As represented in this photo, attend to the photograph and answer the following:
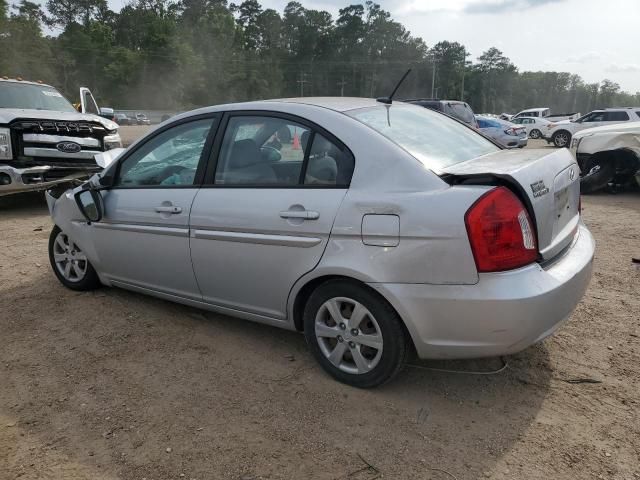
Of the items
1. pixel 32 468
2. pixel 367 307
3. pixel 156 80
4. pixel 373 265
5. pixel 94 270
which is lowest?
pixel 32 468

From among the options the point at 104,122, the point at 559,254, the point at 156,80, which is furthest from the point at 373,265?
the point at 156,80

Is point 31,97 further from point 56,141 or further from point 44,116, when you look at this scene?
point 56,141

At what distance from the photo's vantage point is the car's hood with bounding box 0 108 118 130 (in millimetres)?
7293

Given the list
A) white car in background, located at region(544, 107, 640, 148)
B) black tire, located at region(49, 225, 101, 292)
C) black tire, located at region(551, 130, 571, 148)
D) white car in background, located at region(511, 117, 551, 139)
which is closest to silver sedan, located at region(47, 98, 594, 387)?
black tire, located at region(49, 225, 101, 292)

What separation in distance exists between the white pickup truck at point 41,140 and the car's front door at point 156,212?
425cm

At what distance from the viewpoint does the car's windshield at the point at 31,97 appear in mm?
8281

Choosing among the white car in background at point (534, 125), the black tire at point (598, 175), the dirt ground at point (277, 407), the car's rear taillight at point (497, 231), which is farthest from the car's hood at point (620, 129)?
the white car in background at point (534, 125)

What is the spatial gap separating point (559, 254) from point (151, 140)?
2.79 metres

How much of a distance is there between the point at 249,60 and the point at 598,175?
93.9m

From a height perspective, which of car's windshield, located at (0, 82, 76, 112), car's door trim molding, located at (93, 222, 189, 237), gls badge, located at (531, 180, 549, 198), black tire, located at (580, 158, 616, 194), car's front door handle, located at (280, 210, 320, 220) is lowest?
black tire, located at (580, 158, 616, 194)

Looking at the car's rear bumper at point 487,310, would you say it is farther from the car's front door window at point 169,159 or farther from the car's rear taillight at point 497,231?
the car's front door window at point 169,159

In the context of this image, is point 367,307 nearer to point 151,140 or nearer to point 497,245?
point 497,245

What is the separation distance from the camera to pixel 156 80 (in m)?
82.2

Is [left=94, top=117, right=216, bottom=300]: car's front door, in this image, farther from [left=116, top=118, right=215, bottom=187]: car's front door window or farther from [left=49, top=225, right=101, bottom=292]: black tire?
[left=49, top=225, right=101, bottom=292]: black tire
